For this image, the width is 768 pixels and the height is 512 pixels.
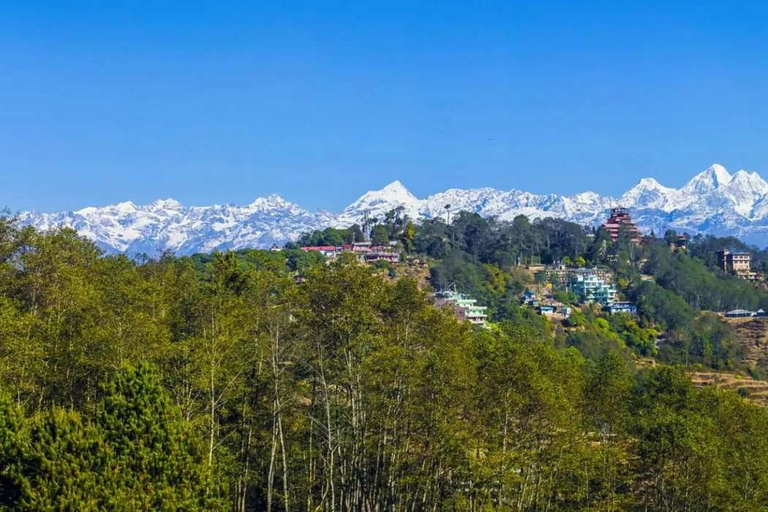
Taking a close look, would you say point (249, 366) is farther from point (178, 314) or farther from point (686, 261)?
point (686, 261)

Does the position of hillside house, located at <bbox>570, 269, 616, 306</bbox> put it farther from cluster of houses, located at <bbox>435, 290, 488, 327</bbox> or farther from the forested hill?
the forested hill

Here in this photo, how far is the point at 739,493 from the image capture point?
2798 cm

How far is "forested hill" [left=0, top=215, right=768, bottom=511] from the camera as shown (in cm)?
1933

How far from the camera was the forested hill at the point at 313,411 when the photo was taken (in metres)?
19.3

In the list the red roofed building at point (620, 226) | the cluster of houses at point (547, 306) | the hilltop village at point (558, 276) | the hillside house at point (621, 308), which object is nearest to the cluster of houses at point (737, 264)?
the hilltop village at point (558, 276)

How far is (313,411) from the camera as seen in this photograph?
28375mm

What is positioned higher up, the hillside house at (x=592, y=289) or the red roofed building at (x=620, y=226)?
the red roofed building at (x=620, y=226)

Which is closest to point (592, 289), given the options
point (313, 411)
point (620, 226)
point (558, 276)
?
point (558, 276)

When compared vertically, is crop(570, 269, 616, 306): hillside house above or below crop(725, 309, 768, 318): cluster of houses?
above

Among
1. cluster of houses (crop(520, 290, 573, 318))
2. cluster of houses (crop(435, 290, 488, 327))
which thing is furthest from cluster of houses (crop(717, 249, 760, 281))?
cluster of houses (crop(435, 290, 488, 327))

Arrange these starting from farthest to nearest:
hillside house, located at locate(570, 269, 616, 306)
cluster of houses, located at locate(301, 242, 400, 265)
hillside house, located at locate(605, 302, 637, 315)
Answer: hillside house, located at locate(570, 269, 616, 306) → cluster of houses, located at locate(301, 242, 400, 265) → hillside house, located at locate(605, 302, 637, 315)

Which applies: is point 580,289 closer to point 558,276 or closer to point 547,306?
point 558,276

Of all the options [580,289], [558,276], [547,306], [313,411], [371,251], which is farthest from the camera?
[558,276]

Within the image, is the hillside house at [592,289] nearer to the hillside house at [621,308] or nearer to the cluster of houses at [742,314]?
the hillside house at [621,308]
